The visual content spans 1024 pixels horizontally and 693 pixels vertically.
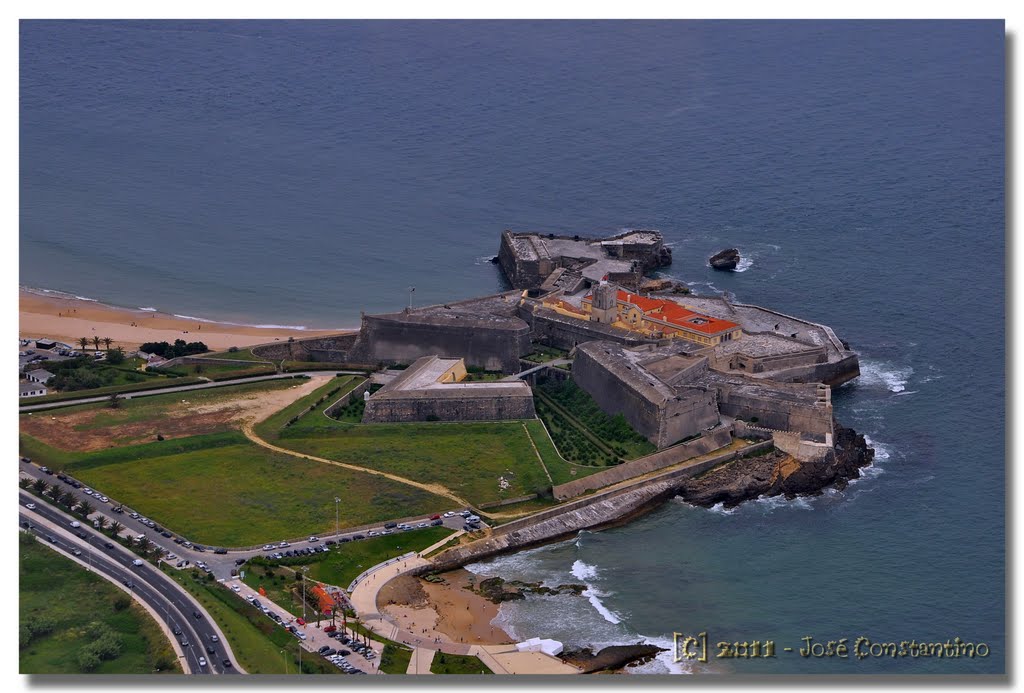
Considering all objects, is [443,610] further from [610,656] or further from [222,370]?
[222,370]

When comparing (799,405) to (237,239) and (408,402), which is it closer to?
(408,402)

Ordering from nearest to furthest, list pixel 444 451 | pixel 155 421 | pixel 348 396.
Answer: pixel 444 451
pixel 155 421
pixel 348 396

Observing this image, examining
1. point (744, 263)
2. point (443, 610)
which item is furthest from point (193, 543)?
point (744, 263)

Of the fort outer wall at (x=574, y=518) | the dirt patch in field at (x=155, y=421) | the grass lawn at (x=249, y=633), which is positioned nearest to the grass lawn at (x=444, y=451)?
Result: the fort outer wall at (x=574, y=518)

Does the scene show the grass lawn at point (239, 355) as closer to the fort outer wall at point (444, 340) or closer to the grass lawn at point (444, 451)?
the fort outer wall at point (444, 340)

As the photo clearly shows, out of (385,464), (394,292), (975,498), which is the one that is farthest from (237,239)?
(975,498)

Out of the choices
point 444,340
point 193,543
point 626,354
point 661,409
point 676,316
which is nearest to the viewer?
point 193,543
